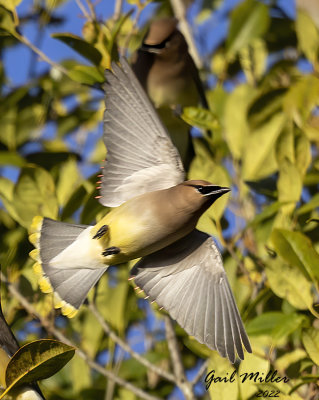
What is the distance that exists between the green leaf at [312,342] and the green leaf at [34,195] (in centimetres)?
94

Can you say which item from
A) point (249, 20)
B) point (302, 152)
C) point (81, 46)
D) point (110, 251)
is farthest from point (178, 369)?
point (249, 20)

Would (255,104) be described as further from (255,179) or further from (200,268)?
(200,268)

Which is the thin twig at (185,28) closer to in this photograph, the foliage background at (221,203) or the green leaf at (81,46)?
the foliage background at (221,203)

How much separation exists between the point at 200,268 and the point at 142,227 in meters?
0.28

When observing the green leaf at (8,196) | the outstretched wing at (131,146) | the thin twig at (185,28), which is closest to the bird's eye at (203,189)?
the outstretched wing at (131,146)

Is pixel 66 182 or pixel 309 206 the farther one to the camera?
pixel 66 182

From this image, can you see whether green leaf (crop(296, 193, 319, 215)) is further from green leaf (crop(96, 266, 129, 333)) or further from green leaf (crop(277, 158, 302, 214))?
green leaf (crop(96, 266, 129, 333))

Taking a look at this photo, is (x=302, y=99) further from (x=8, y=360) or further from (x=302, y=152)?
(x=8, y=360)

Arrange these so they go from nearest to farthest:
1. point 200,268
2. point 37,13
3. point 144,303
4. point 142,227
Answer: point 142,227 → point 200,268 → point 144,303 → point 37,13

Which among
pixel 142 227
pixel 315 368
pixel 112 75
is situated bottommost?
pixel 315 368

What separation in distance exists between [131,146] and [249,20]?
121 cm

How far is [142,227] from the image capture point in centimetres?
238

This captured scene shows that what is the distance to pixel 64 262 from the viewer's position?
2.61 metres

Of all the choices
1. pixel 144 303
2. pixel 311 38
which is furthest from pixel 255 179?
pixel 144 303
